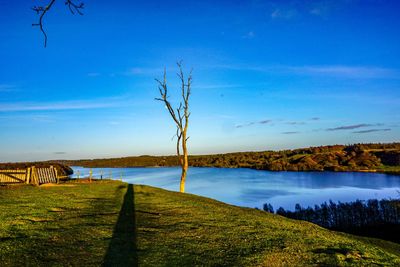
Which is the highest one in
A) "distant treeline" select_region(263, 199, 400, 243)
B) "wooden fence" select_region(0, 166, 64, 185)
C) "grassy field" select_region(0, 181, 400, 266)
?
"wooden fence" select_region(0, 166, 64, 185)

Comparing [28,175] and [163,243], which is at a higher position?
[28,175]

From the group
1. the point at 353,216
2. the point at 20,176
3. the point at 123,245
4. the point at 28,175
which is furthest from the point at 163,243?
the point at 353,216

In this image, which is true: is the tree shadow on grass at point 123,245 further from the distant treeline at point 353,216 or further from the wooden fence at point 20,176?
the distant treeline at point 353,216

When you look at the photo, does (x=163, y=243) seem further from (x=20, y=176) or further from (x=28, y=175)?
(x=20, y=176)

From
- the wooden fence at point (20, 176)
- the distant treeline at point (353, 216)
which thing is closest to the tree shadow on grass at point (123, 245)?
the wooden fence at point (20, 176)

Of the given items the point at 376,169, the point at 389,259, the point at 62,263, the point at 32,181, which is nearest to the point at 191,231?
the point at 62,263

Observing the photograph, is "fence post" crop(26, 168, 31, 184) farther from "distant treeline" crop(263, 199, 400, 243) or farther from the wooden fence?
"distant treeline" crop(263, 199, 400, 243)

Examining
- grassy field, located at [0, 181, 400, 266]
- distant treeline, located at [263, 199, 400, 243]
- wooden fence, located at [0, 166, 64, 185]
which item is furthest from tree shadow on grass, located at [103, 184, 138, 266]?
distant treeline, located at [263, 199, 400, 243]

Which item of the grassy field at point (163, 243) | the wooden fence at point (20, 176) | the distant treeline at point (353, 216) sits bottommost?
the distant treeline at point (353, 216)

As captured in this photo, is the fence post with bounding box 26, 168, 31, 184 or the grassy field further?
the fence post with bounding box 26, 168, 31, 184

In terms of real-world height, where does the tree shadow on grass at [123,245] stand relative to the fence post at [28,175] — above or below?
below

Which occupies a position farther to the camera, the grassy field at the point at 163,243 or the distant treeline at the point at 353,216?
the distant treeline at the point at 353,216

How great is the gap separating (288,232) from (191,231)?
3723mm

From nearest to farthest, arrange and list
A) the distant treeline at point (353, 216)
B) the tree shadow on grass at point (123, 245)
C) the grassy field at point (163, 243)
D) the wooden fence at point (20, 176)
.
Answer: the tree shadow on grass at point (123, 245) < the grassy field at point (163, 243) < the wooden fence at point (20, 176) < the distant treeline at point (353, 216)
